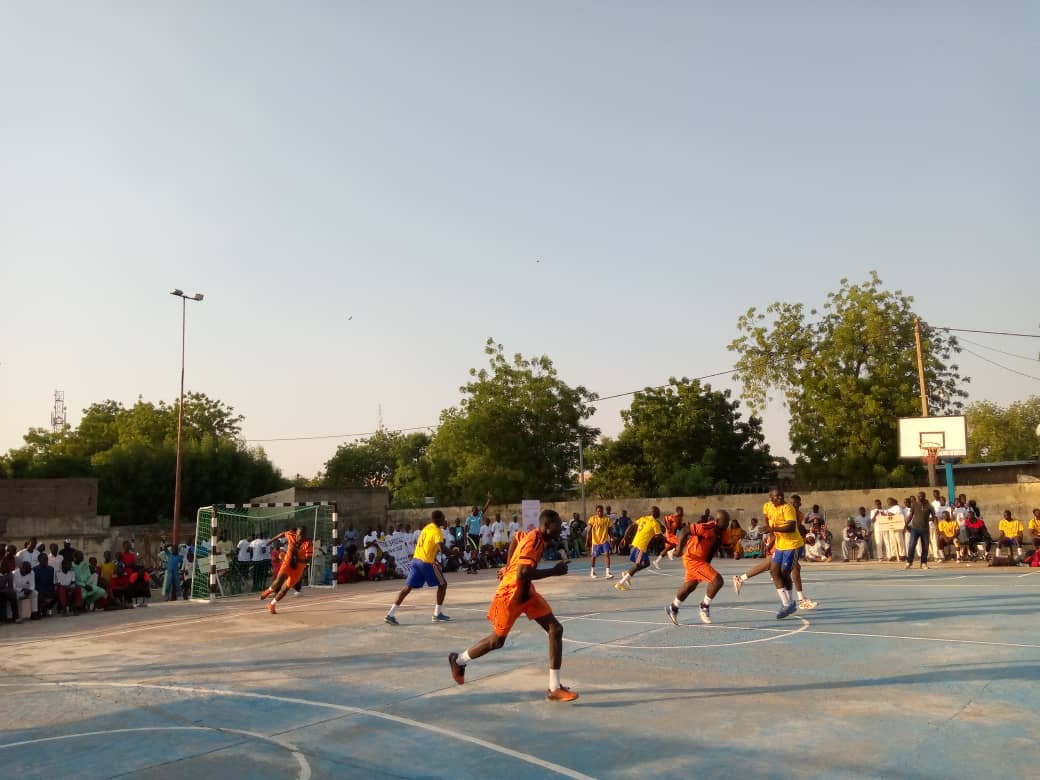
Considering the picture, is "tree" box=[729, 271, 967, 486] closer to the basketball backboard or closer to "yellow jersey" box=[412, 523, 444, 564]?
the basketball backboard

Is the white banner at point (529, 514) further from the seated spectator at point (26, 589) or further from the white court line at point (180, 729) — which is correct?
the white court line at point (180, 729)

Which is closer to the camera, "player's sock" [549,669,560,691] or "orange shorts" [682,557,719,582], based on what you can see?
"player's sock" [549,669,560,691]

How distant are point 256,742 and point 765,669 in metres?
5.66

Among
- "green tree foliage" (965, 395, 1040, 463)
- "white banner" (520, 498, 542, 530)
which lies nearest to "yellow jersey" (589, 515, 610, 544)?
"white banner" (520, 498, 542, 530)

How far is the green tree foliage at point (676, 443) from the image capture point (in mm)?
59875

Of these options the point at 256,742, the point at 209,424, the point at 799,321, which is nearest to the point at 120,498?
the point at 209,424

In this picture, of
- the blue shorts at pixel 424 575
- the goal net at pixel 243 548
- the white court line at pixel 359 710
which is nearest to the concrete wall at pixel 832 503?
the goal net at pixel 243 548

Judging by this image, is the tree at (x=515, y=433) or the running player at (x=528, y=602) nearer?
the running player at (x=528, y=602)

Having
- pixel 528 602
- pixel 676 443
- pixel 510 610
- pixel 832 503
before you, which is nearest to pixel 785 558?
pixel 528 602

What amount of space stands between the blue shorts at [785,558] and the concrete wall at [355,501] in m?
27.1

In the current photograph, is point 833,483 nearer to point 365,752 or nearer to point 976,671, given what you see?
point 976,671

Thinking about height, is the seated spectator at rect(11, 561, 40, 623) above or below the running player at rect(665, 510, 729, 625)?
below

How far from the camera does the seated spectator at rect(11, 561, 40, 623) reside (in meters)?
17.9

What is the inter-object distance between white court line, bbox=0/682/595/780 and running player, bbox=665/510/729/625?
6.18 metres
